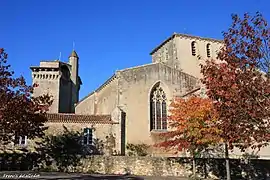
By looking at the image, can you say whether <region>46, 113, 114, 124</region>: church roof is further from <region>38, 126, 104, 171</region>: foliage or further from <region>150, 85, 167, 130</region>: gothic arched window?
<region>150, 85, 167, 130</region>: gothic arched window

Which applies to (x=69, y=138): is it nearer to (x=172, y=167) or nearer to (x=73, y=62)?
(x=172, y=167)

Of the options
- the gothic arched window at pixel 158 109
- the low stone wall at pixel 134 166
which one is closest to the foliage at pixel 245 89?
the low stone wall at pixel 134 166

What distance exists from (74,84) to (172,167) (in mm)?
32559

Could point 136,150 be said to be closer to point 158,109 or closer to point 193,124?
point 158,109

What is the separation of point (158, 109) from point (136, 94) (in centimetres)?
328

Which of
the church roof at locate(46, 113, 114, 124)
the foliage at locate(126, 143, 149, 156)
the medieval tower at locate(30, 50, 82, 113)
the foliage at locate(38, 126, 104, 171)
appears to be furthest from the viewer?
the medieval tower at locate(30, 50, 82, 113)

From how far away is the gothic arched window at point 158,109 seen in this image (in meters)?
36.6

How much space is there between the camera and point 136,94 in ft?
119

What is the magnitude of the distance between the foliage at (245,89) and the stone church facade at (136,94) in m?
17.1

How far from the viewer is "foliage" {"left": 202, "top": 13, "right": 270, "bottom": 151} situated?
38.4 ft

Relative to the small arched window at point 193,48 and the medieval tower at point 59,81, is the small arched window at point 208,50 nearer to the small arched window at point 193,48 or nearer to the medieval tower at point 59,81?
the small arched window at point 193,48

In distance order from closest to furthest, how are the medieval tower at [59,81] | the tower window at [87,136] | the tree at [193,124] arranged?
1. the tree at [193,124]
2. the tower window at [87,136]
3. the medieval tower at [59,81]

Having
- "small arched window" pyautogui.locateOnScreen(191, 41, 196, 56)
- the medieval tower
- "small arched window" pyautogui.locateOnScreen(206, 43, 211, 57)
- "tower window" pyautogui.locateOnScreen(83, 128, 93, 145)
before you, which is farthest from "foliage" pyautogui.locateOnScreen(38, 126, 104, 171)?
"small arched window" pyautogui.locateOnScreen(206, 43, 211, 57)

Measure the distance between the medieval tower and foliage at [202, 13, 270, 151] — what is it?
128 feet
